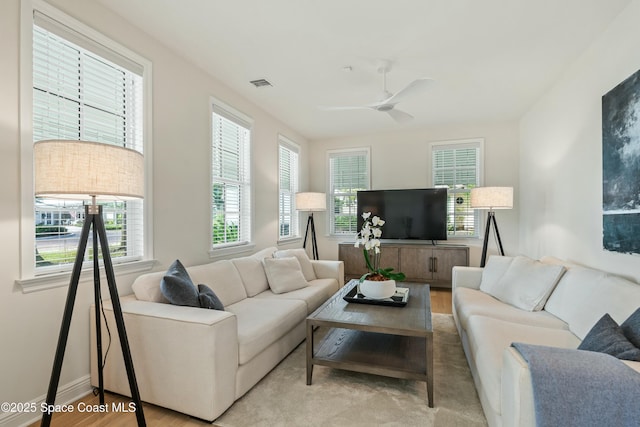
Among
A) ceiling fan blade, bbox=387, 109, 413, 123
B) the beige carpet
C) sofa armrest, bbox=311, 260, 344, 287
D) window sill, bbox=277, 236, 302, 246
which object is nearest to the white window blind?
the beige carpet

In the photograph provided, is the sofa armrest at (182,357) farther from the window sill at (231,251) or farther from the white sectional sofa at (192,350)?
the window sill at (231,251)

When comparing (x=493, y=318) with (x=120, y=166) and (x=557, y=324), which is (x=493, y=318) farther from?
(x=120, y=166)

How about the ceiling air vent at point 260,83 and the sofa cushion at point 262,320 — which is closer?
the sofa cushion at point 262,320

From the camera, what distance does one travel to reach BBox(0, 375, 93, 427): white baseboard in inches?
68.1

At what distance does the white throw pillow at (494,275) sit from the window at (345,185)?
2.91 metres

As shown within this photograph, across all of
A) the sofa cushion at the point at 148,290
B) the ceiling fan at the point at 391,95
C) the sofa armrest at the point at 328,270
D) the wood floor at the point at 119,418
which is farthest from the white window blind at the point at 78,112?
the sofa armrest at the point at 328,270

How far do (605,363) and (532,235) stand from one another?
3.83 metres

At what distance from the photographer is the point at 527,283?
2.62m

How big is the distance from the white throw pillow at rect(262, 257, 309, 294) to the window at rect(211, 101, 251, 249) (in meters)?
0.69

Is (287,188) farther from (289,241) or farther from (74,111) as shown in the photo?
(74,111)

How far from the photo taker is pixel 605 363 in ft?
3.57

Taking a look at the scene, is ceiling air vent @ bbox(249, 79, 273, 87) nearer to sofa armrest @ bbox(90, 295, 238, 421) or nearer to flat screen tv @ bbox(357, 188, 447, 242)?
sofa armrest @ bbox(90, 295, 238, 421)

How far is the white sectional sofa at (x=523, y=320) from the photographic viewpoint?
122 cm

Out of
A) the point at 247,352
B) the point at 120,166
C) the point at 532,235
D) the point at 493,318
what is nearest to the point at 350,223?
the point at 532,235
